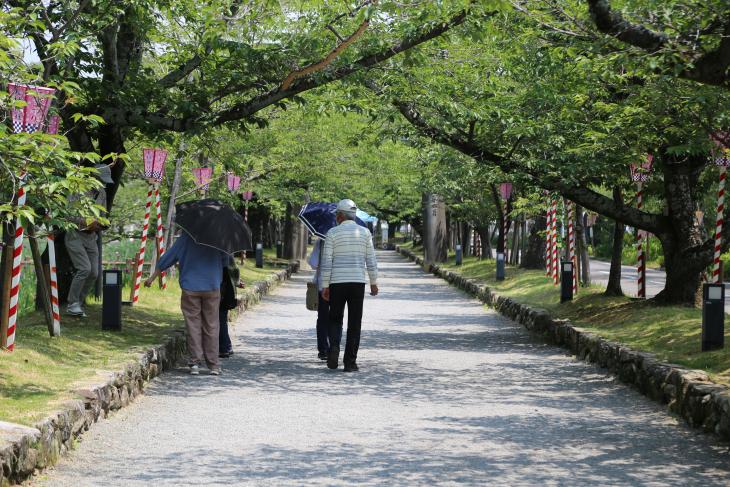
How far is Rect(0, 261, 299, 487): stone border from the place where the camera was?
6289 millimetres

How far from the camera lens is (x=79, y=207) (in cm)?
893

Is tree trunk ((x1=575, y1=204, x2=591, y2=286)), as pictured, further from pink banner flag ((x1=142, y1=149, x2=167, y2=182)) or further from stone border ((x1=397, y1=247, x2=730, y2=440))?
pink banner flag ((x1=142, y1=149, x2=167, y2=182))

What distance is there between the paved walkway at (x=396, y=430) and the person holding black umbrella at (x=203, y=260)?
1.63 feet

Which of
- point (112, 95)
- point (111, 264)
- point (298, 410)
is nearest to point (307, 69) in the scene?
point (112, 95)

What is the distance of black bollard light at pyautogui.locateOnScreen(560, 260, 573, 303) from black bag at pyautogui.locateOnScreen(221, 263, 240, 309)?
7910 millimetres

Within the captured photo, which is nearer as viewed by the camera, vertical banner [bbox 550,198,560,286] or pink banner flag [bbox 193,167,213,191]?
vertical banner [bbox 550,198,560,286]

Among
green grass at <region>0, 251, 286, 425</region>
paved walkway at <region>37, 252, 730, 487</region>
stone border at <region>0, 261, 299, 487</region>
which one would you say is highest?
green grass at <region>0, 251, 286, 425</region>

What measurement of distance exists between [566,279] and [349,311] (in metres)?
8.00

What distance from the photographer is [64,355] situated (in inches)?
417

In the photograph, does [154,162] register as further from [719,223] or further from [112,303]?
[719,223]

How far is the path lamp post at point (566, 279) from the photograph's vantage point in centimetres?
1894

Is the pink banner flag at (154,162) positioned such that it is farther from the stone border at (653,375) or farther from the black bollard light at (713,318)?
the black bollard light at (713,318)

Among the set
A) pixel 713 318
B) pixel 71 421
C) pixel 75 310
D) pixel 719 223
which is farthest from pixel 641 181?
pixel 71 421

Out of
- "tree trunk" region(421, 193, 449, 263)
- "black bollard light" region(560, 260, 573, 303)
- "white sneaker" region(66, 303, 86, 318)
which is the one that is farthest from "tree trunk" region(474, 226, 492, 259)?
"white sneaker" region(66, 303, 86, 318)
